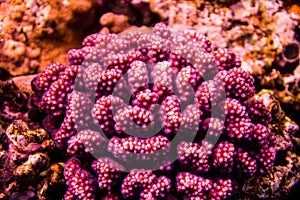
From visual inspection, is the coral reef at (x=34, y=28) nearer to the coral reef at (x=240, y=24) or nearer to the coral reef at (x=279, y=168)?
the coral reef at (x=240, y=24)

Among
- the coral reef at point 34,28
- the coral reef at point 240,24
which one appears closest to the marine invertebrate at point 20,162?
the coral reef at point 34,28

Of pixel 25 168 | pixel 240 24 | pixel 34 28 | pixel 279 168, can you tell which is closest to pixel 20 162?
pixel 25 168

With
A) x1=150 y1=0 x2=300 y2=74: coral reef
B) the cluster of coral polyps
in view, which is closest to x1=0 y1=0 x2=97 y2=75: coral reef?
the cluster of coral polyps

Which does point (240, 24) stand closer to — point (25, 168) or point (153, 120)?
point (153, 120)

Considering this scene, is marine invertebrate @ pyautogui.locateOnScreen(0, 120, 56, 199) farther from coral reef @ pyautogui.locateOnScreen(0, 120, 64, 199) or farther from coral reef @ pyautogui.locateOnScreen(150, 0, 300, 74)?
coral reef @ pyautogui.locateOnScreen(150, 0, 300, 74)

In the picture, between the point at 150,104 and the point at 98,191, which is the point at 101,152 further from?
the point at 150,104

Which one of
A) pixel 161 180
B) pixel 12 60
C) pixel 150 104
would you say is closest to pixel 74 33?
pixel 12 60
